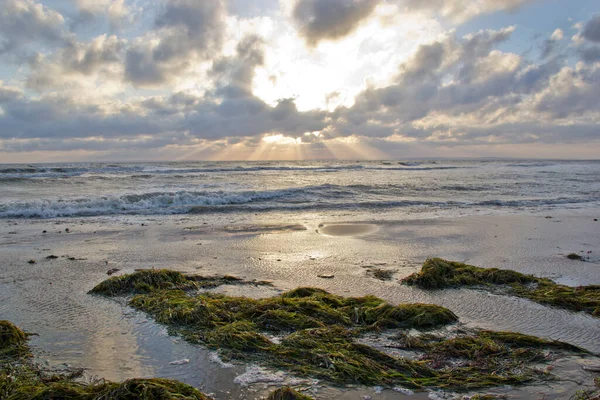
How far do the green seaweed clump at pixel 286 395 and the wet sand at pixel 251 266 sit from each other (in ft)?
0.65

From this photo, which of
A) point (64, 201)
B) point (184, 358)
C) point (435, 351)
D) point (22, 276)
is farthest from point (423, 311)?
point (64, 201)

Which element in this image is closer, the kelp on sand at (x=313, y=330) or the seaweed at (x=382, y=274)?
the kelp on sand at (x=313, y=330)

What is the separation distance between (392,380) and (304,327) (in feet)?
4.07

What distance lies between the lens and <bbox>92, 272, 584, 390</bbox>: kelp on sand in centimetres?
313

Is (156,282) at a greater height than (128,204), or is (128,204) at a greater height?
(128,204)

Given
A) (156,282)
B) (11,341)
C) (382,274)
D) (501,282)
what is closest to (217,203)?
(156,282)

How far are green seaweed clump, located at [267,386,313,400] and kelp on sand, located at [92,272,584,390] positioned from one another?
425 mm

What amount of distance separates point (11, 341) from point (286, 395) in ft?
9.24

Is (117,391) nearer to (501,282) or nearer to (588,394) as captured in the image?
(588,394)

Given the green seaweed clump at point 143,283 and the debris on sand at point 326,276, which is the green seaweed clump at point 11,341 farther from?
the debris on sand at point 326,276

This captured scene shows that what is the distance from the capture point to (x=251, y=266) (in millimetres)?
6715

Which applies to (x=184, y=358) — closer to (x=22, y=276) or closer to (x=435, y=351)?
(x=435, y=351)

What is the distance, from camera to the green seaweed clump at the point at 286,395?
8.98ft

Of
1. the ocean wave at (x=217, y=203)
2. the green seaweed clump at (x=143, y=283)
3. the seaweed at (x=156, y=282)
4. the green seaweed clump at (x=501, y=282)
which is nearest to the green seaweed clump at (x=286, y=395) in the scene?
the seaweed at (x=156, y=282)
